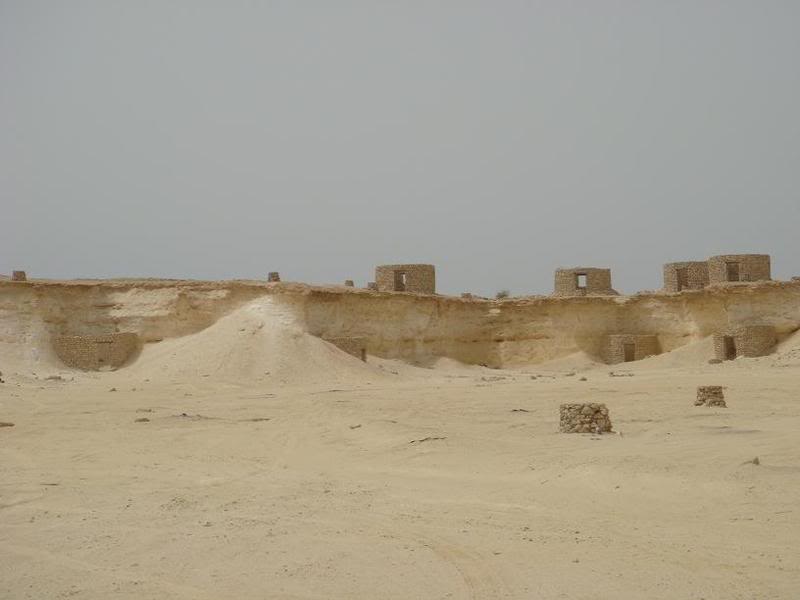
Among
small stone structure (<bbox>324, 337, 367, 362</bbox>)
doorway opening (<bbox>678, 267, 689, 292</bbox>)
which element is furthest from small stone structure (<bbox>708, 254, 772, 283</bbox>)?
small stone structure (<bbox>324, 337, 367, 362</bbox>)

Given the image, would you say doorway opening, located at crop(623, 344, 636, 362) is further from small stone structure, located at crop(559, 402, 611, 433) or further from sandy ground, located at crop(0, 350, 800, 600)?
small stone structure, located at crop(559, 402, 611, 433)

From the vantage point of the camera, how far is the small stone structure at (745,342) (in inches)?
1005

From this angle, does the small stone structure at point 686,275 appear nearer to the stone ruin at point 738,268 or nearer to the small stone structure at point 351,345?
the stone ruin at point 738,268

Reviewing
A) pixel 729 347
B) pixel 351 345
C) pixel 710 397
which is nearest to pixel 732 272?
pixel 729 347

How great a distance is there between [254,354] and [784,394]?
41.3ft

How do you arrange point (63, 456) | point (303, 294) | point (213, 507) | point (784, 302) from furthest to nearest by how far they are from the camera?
point (784, 302) < point (303, 294) < point (63, 456) < point (213, 507)

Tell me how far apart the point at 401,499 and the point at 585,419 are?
11.9 ft

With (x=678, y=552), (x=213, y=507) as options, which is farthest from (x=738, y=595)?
(x=213, y=507)

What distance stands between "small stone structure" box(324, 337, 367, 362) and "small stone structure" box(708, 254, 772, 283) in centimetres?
1230

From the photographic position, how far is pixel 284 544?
5.82 metres

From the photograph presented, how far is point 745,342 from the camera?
2555 cm

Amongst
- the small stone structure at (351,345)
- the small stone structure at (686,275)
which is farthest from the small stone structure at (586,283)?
the small stone structure at (351,345)

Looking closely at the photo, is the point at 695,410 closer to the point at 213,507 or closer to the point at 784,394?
the point at 784,394

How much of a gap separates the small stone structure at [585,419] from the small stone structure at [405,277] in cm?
1946
